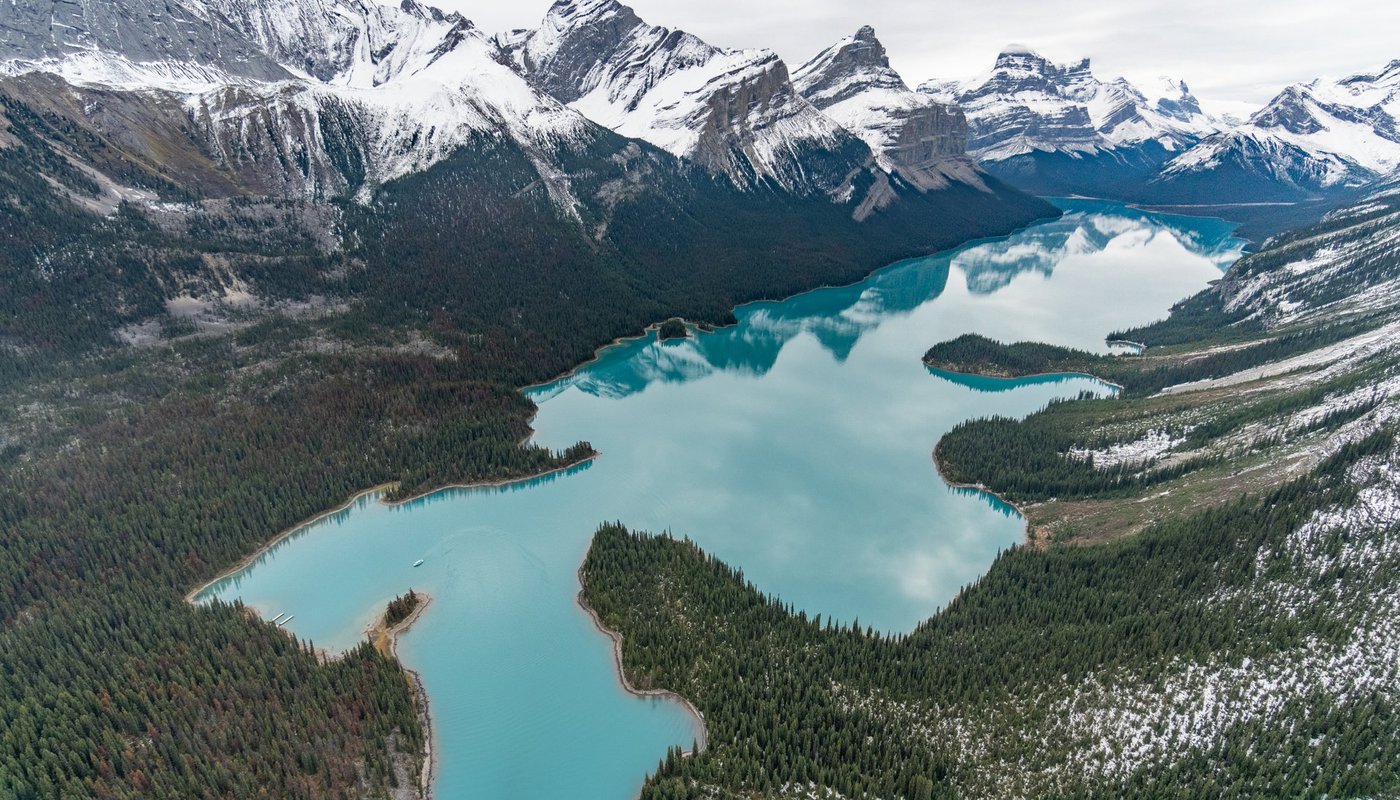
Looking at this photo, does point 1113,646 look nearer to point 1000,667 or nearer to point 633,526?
point 1000,667

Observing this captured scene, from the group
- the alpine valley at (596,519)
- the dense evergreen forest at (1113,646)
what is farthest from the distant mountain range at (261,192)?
the dense evergreen forest at (1113,646)

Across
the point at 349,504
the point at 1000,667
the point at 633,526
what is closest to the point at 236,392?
the point at 349,504

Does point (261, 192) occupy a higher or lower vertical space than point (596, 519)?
higher

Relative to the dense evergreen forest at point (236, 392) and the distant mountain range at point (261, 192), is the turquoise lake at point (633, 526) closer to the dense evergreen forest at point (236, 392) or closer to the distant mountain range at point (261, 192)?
the dense evergreen forest at point (236, 392)

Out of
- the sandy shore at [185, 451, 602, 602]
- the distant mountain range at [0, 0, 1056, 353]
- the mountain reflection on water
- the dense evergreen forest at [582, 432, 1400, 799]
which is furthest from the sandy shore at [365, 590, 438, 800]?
the distant mountain range at [0, 0, 1056, 353]

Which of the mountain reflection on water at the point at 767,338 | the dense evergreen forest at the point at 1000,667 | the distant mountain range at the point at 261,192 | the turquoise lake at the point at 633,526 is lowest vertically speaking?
the dense evergreen forest at the point at 1000,667

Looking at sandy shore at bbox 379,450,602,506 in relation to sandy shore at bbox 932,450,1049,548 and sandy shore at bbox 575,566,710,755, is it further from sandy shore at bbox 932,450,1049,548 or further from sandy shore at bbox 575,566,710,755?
sandy shore at bbox 932,450,1049,548

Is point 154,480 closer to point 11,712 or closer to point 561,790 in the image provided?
point 11,712
